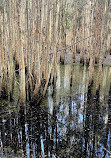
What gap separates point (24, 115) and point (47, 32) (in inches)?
108

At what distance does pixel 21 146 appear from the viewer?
13.5 feet

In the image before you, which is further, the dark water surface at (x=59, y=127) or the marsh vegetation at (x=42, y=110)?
the marsh vegetation at (x=42, y=110)

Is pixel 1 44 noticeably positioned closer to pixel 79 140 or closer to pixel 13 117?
pixel 13 117

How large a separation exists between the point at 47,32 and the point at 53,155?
12.6 feet

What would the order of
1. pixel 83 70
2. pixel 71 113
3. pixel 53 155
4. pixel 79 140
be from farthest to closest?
pixel 83 70
pixel 71 113
pixel 79 140
pixel 53 155

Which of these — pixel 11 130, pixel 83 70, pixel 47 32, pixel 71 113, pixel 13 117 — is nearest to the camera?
pixel 11 130

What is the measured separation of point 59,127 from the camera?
4922 millimetres

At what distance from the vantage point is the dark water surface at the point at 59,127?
13.2ft

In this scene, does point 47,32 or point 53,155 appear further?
point 47,32

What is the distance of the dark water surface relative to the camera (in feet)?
13.2

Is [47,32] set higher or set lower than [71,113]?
higher

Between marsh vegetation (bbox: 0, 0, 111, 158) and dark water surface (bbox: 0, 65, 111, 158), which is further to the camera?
marsh vegetation (bbox: 0, 0, 111, 158)

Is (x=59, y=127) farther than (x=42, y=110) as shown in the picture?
No

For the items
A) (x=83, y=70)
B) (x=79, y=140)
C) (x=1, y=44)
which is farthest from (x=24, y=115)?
(x=83, y=70)
